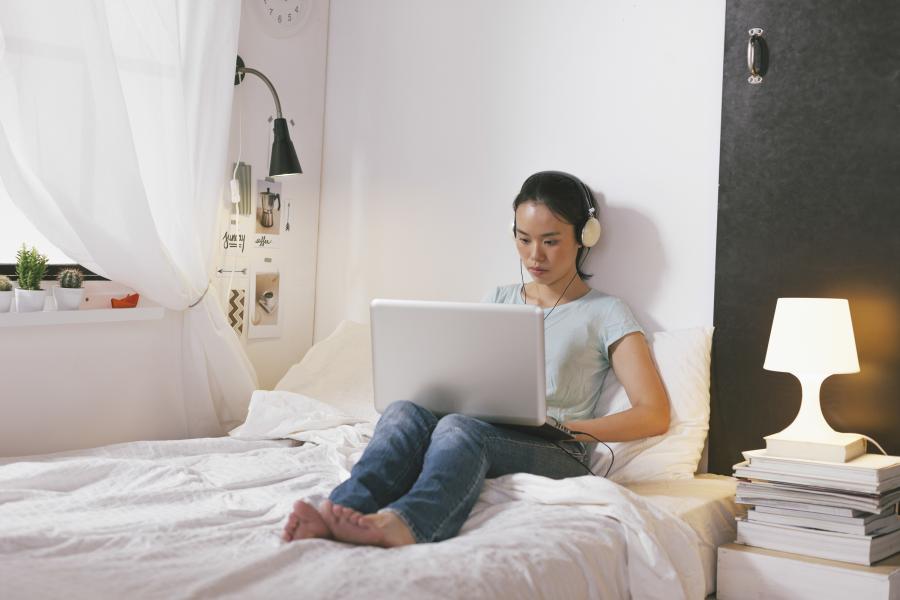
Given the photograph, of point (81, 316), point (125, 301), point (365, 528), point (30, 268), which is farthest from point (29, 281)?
point (365, 528)

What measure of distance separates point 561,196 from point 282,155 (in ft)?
2.91

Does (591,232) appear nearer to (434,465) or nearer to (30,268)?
(434,465)

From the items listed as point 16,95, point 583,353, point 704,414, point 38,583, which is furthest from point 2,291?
point 704,414

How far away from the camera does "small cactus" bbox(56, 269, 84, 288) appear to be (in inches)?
93.6

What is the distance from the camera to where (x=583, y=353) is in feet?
7.73

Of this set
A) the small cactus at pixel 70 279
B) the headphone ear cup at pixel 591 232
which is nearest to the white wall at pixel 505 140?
the headphone ear cup at pixel 591 232

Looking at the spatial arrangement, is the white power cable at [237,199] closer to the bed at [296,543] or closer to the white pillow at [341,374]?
the white pillow at [341,374]

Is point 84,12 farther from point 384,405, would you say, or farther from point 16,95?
point 384,405

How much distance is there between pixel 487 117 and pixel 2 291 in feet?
4.82

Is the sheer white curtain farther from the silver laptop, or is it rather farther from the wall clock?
the silver laptop

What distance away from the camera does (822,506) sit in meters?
1.89

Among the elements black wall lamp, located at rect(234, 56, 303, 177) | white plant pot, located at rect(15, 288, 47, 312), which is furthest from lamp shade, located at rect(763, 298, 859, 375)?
white plant pot, located at rect(15, 288, 47, 312)

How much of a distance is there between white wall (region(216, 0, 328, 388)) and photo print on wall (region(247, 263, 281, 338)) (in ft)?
0.09

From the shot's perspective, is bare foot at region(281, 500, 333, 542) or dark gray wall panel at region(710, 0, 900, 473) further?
dark gray wall panel at region(710, 0, 900, 473)
